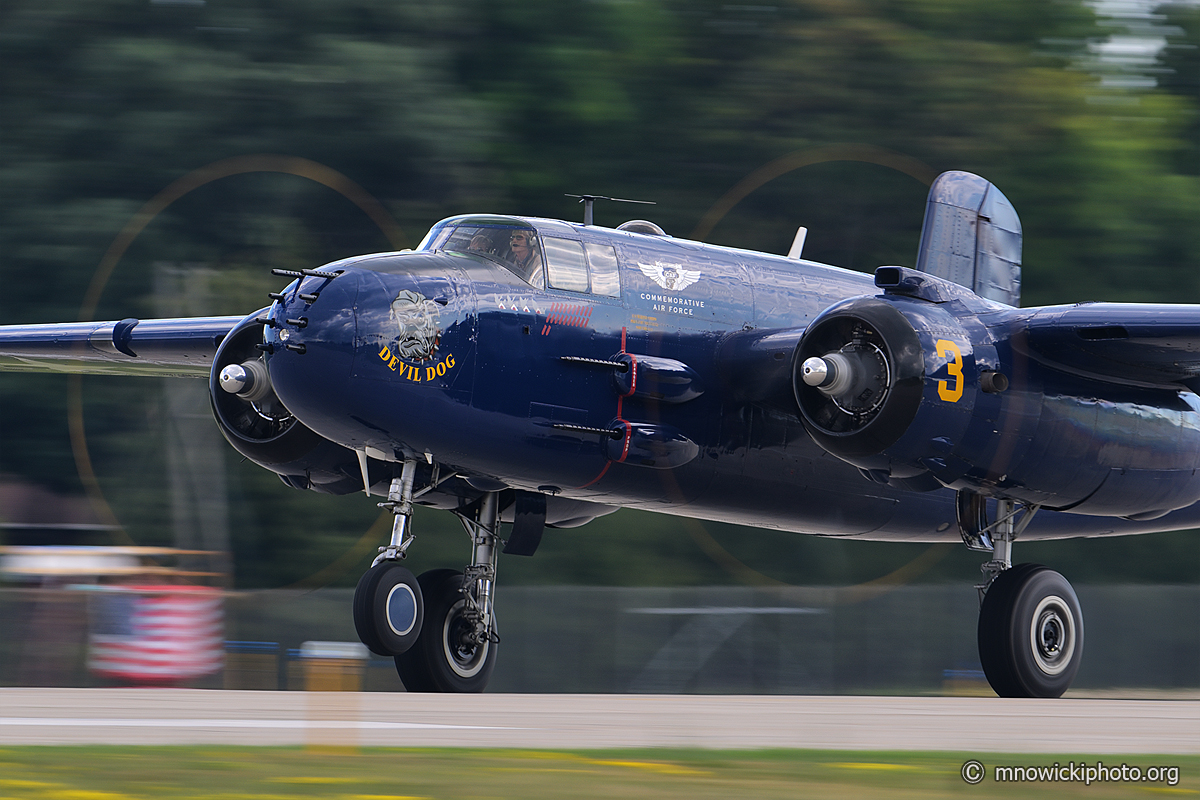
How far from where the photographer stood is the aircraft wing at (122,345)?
17.6m

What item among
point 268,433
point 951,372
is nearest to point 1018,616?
point 951,372

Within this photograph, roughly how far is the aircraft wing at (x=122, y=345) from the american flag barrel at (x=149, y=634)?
371cm

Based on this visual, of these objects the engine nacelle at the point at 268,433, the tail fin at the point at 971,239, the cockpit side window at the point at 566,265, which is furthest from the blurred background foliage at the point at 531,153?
the cockpit side window at the point at 566,265

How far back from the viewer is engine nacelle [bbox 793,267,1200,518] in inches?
533

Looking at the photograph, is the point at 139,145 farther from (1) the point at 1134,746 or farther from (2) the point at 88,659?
(1) the point at 1134,746

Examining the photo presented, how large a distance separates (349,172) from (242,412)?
16165 millimetres

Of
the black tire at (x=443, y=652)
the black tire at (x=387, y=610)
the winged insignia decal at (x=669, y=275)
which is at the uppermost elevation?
the winged insignia decal at (x=669, y=275)

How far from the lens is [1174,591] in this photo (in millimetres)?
26672

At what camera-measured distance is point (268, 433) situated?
1518 centimetres

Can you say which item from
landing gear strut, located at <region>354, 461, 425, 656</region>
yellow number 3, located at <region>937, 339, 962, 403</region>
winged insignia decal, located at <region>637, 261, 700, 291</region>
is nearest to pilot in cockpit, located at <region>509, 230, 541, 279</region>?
winged insignia decal, located at <region>637, 261, 700, 291</region>

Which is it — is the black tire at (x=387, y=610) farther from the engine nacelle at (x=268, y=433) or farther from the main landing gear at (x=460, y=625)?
the engine nacelle at (x=268, y=433)

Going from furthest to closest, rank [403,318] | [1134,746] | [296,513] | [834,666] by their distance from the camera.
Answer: [296,513], [834,666], [403,318], [1134,746]

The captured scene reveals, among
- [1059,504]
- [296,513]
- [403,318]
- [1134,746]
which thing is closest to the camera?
[1134,746]

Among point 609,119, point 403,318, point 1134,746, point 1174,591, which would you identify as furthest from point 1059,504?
point 609,119
